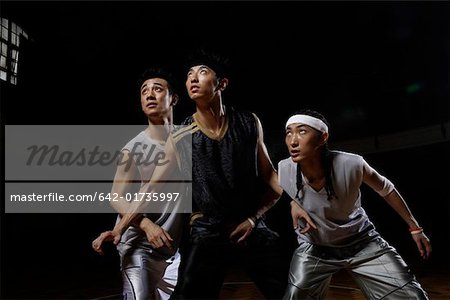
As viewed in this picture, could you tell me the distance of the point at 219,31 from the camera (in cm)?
378

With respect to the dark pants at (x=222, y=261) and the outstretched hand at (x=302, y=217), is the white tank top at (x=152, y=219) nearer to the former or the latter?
the dark pants at (x=222, y=261)

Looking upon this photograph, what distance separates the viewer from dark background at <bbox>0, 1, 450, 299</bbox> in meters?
3.59

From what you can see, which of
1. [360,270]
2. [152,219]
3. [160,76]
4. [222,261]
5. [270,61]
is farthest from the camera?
[270,61]

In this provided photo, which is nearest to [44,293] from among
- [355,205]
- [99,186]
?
[99,186]

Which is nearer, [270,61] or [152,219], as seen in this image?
[152,219]

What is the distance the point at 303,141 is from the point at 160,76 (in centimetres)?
114

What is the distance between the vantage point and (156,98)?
10.5 ft

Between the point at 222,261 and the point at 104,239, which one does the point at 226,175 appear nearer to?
the point at 222,261

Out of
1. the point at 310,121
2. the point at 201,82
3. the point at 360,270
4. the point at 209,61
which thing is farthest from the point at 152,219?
the point at 360,270

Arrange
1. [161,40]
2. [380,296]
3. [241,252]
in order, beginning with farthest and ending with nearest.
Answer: [161,40] → [241,252] → [380,296]

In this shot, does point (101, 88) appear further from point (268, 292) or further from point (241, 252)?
point (268, 292)

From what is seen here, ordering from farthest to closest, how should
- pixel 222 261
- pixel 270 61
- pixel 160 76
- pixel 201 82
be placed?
1. pixel 270 61
2. pixel 160 76
3. pixel 201 82
4. pixel 222 261

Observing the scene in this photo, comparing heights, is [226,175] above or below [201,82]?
Answer: below

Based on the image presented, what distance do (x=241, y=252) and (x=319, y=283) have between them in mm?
528
